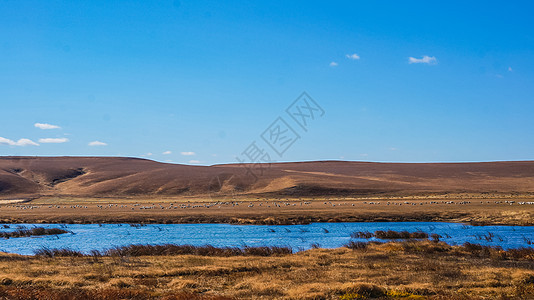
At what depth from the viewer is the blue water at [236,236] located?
1447 inches

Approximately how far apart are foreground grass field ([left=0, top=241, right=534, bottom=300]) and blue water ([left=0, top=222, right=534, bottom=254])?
7.25 m

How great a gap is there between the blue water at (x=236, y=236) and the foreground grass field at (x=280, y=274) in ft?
23.8

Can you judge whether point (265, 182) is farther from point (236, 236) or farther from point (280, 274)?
point (280, 274)

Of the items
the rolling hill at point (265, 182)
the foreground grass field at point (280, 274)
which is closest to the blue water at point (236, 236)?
the foreground grass field at point (280, 274)

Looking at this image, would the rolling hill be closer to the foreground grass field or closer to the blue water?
the blue water

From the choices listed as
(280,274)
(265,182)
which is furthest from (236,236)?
(265,182)

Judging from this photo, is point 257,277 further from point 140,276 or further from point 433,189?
point 433,189

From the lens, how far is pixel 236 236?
43.2 m

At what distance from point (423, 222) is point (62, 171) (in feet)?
476

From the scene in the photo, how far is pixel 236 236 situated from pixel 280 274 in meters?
22.1

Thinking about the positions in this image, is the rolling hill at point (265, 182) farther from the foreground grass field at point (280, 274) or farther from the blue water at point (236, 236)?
the foreground grass field at point (280, 274)

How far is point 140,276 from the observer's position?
21.1 meters

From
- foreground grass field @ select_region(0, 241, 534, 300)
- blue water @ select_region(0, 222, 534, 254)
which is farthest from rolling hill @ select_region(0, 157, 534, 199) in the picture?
foreground grass field @ select_region(0, 241, 534, 300)

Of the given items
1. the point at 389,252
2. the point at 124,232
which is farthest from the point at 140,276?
the point at 124,232
